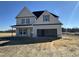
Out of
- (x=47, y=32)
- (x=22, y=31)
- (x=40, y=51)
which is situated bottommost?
(x=40, y=51)

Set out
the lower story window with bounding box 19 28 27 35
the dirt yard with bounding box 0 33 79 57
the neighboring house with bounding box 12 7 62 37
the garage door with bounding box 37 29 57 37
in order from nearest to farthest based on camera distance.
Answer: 1. the dirt yard with bounding box 0 33 79 57
2. the neighboring house with bounding box 12 7 62 37
3. the garage door with bounding box 37 29 57 37
4. the lower story window with bounding box 19 28 27 35

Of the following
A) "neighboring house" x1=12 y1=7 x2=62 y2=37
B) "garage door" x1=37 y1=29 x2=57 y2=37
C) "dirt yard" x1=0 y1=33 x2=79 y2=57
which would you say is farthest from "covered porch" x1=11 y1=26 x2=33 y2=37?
"dirt yard" x1=0 y1=33 x2=79 y2=57

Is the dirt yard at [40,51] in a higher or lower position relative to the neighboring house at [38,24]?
lower

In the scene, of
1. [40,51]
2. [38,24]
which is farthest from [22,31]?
[40,51]

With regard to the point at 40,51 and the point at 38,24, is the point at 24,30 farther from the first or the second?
the point at 40,51

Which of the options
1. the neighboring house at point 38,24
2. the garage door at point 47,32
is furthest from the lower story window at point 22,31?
the garage door at point 47,32

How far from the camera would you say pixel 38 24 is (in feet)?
68.0

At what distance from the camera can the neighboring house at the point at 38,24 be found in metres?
20.2

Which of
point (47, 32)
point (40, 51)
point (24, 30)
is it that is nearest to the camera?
point (40, 51)

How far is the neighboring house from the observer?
66.3ft

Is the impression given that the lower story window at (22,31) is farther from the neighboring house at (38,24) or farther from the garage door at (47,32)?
the garage door at (47,32)

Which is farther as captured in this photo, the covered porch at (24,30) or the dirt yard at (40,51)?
the covered porch at (24,30)

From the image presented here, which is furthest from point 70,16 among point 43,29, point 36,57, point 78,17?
point 43,29

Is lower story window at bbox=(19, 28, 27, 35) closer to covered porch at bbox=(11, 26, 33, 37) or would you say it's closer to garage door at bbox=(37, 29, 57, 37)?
covered porch at bbox=(11, 26, 33, 37)
